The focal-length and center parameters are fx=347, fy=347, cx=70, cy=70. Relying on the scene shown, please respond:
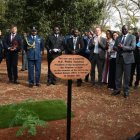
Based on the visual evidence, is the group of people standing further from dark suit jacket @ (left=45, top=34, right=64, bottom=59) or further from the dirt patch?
the dirt patch

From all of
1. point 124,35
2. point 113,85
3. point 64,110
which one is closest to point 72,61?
point 64,110

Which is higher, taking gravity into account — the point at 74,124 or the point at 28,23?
the point at 28,23

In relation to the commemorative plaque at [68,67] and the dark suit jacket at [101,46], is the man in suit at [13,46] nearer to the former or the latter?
the dark suit jacket at [101,46]

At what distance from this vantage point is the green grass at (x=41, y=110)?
7648mm

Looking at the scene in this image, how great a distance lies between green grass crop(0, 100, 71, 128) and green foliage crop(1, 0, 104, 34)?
12.1 metres

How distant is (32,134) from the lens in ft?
20.9

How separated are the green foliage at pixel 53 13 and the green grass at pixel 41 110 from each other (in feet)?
39.9

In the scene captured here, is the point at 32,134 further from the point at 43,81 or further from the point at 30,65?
the point at 43,81

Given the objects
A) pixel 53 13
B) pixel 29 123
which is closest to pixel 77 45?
pixel 29 123

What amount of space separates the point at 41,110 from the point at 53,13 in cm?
1365

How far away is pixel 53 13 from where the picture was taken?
21.2 m

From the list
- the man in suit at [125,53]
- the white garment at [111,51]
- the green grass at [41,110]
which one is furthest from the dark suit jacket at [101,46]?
the green grass at [41,110]

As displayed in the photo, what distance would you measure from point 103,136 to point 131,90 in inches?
184

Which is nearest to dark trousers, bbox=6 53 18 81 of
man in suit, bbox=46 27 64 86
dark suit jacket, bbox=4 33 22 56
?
dark suit jacket, bbox=4 33 22 56
